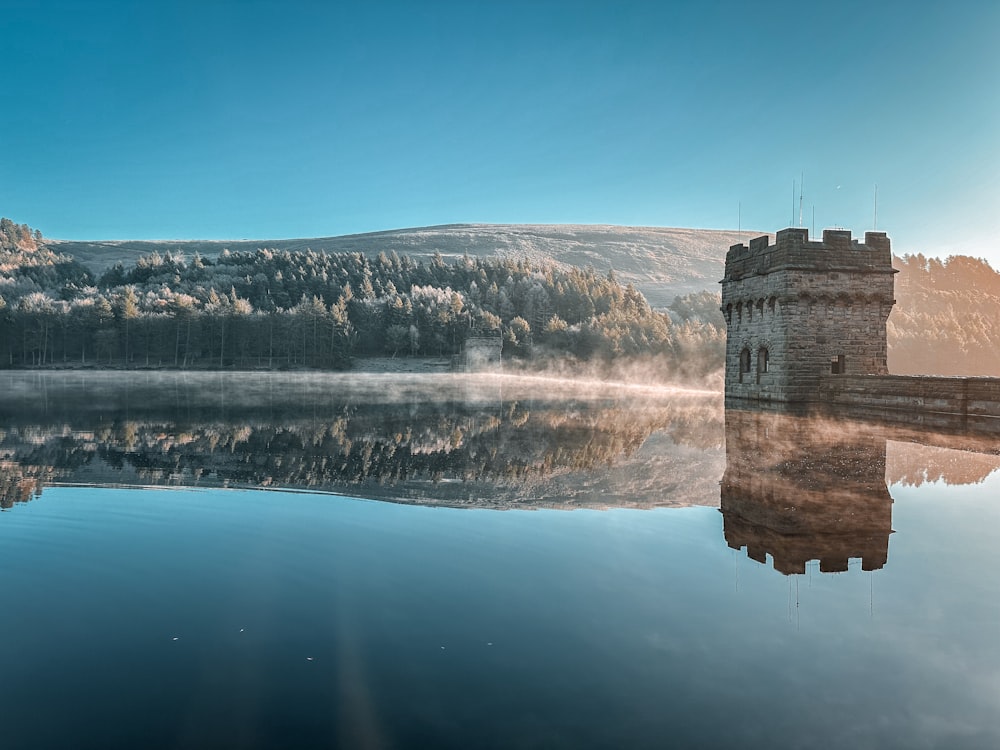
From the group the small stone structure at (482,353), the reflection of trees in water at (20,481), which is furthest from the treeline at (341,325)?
the reflection of trees in water at (20,481)

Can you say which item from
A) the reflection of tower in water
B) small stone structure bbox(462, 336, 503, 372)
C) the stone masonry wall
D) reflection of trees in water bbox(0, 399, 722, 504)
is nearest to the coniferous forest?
small stone structure bbox(462, 336, 503, 372)

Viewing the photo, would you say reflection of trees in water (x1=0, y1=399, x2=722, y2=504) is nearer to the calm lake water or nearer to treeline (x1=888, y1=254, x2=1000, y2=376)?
the calm lake water

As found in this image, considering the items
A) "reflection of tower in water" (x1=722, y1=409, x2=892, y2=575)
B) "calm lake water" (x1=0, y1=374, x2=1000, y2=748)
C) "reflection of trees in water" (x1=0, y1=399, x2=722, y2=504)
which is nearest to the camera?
"calm lake water" (x1=0, y1=374, x2=1000, y2=748)

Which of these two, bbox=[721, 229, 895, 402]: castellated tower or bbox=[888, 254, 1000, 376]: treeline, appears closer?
bbox=[721, 229, 895, 402]: castellated tower

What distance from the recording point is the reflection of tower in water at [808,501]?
7.05 m

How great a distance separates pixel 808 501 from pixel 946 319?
12425 cm

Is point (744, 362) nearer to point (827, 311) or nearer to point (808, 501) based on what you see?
point (827, 311)

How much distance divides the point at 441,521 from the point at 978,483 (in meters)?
8.67

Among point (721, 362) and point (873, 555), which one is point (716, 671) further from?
point (721, 362)

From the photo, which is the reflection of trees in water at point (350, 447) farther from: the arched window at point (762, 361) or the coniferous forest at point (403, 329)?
the coniferous forest at point (403, 329)

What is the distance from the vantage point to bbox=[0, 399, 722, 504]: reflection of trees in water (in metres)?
12.2

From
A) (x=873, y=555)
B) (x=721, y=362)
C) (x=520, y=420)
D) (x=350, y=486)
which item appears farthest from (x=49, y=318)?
(x=873, y=555)

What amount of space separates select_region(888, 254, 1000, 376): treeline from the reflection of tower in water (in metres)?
85.1

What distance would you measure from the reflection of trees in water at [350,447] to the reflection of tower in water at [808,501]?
7.66ft
